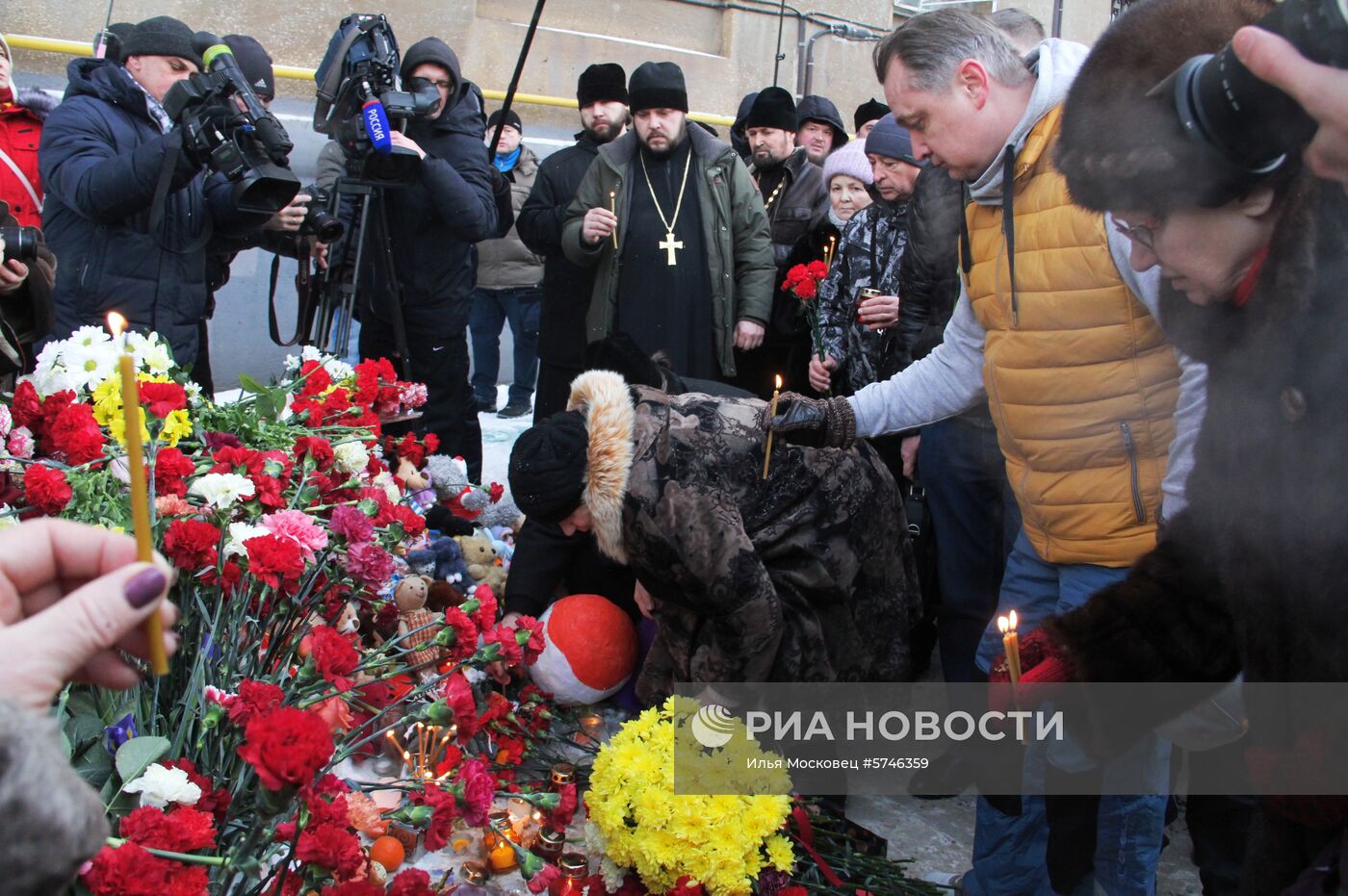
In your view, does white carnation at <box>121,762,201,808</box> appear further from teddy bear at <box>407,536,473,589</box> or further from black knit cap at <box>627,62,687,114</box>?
black knit cap at <box>627,62,687,114</box>

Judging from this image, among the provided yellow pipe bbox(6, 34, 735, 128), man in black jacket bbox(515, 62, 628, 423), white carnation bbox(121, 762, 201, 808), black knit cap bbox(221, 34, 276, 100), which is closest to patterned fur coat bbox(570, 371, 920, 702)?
white carnation bbox(121, 762, 201, 808)

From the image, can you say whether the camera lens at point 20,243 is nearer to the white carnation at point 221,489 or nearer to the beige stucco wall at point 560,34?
the white carnation at point 221,489

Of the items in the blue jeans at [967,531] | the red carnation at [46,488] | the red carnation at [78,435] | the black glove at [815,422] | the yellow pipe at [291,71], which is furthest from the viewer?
the yellow pipe at [291,71]

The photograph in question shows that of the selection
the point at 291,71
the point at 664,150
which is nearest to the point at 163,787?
the point at 664,150

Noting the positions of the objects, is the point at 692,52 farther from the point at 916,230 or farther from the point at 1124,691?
the point at 1124,691

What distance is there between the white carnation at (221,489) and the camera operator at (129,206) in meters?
1.65

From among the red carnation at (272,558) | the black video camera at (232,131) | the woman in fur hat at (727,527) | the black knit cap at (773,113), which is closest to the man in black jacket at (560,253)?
the black knit cap at (773,113)

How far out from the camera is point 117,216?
137 inches

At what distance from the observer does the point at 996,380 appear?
230 centimetres

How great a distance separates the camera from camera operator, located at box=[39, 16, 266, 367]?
3.49 metres

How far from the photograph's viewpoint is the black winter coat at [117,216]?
137 inches

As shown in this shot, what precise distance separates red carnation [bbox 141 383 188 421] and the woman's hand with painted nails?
Answer: 3.54ft

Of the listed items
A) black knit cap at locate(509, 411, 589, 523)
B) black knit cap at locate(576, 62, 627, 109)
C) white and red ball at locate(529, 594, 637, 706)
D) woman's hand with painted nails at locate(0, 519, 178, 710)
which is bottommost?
white and red ball at locate(529, 594, 637, 706)

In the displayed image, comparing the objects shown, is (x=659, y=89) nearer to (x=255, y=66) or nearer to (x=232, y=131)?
(x=255, y=66)
